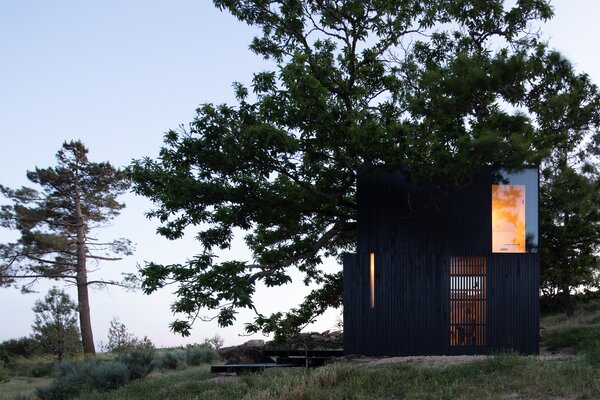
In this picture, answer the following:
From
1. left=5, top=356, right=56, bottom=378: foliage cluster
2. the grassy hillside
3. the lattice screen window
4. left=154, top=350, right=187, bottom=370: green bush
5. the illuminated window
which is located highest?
the illuminated window

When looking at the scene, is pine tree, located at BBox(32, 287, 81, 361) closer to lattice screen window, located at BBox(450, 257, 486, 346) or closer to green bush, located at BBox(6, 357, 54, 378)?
green bush, located at BBox(6, 357, 54, 378)

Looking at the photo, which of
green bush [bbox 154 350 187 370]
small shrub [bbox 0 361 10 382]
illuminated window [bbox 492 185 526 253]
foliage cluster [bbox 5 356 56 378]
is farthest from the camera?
foliage cluster [bbox 5 356 56 378]

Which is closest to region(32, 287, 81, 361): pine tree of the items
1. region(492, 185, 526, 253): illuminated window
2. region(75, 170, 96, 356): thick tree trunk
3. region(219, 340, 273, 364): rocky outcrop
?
region(75, 170, 96, 356): thick tree trunk

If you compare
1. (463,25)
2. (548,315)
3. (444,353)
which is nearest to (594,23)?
(463,25)

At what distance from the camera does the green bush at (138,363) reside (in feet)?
48.6

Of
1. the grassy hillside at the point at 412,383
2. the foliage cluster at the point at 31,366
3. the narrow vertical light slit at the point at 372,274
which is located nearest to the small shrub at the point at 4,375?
the foliage cluster at the point at 31,366

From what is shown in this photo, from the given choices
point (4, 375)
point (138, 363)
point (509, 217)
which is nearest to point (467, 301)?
point (509, 217)

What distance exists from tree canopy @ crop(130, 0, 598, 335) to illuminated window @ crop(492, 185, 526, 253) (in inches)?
40.5

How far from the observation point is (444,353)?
14375 millimetres

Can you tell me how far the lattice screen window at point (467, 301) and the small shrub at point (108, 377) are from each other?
23.0 feet

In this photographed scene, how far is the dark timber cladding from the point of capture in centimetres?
1441

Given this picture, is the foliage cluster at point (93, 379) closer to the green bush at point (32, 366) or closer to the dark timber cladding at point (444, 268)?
the dark timber cladding at point (444, 268)

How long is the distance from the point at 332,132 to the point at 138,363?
22.7 feet

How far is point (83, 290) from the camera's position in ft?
87.9
